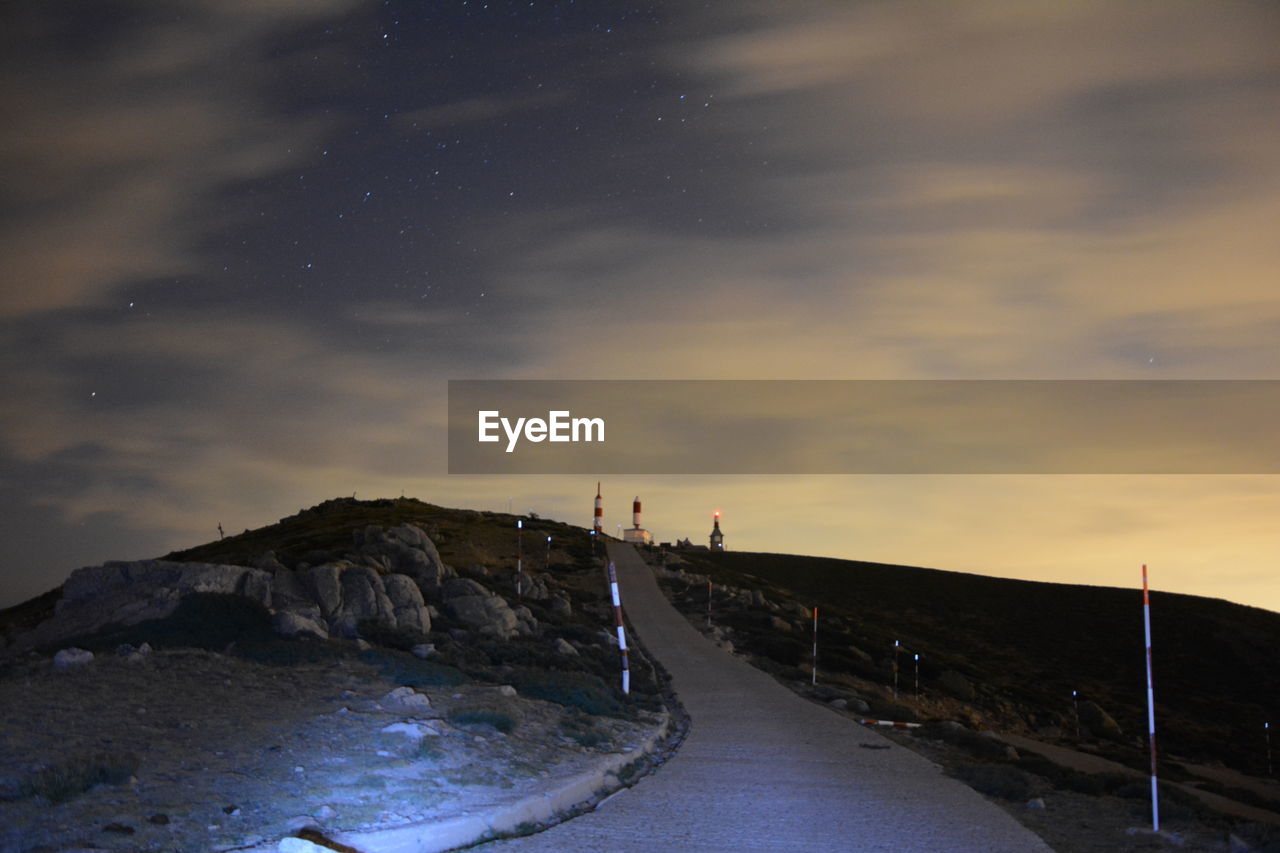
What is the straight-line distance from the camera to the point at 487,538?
5491 centimetres

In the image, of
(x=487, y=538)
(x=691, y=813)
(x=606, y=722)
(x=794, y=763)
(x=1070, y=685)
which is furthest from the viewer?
(x=487, y=538)

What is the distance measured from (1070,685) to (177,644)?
4515 centimetres

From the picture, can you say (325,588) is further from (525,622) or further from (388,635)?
Answer: (525,622)

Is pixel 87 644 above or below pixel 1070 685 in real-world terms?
above

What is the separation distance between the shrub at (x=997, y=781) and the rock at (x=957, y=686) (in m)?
25.8

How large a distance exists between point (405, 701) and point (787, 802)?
15.5ft

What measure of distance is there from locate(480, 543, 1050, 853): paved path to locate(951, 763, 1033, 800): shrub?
266mm

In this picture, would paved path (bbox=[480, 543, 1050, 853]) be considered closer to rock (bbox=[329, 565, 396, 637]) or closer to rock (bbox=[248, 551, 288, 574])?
rock (bbox=[329, 565, 396, 637])

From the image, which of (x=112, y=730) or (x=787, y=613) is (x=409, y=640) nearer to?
(x=112, y=730)

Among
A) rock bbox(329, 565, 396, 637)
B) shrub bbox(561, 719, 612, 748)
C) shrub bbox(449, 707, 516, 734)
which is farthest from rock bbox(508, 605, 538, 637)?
shrub bbox(449, 707, 516, 734)

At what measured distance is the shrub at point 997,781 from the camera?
37.2 ft

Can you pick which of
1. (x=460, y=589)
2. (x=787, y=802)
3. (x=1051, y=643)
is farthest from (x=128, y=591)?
(x=1051, y=643)

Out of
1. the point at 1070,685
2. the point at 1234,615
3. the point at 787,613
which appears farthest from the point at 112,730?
the point at 1234,615

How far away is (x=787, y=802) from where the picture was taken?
10156 mm
